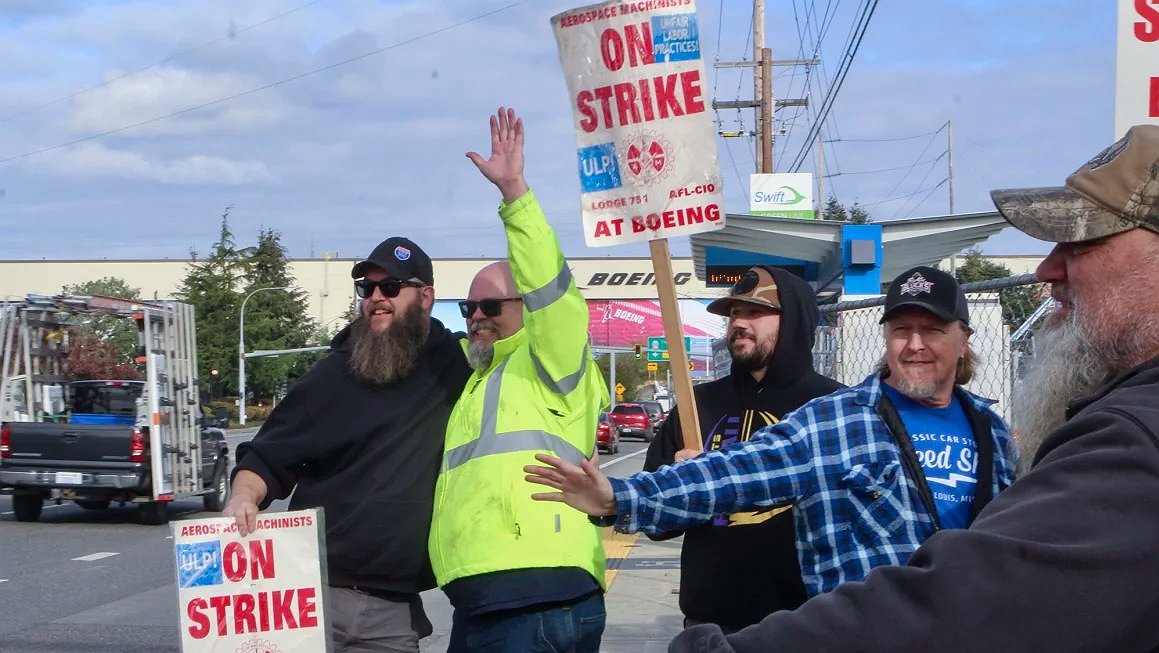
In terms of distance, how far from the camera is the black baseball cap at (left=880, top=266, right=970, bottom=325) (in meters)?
3.39

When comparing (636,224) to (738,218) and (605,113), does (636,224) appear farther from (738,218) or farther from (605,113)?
(738,218)

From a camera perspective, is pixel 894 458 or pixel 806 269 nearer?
pixel 894 458

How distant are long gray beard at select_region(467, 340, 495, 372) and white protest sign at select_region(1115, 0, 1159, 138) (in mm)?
2160

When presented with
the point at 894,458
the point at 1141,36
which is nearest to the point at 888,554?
the point at 894,458

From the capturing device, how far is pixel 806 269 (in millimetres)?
14500

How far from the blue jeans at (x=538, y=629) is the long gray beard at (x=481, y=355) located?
797 mm

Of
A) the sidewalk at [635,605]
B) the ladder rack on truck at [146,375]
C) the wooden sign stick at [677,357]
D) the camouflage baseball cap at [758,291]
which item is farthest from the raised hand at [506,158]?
the ladder rack on truck at [146,375]

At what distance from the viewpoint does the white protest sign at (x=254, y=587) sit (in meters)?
3.85

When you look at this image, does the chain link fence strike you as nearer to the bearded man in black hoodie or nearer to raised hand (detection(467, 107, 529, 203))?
the bearded man in black hoodie

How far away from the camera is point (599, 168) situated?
12.9ft

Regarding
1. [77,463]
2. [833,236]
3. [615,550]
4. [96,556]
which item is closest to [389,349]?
[833,236]

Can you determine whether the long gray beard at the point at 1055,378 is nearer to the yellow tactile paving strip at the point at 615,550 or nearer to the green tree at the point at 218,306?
the yellow tactile paving strip at the point at 615,550

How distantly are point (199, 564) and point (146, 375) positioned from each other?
12883 mm

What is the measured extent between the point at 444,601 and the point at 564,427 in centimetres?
647
